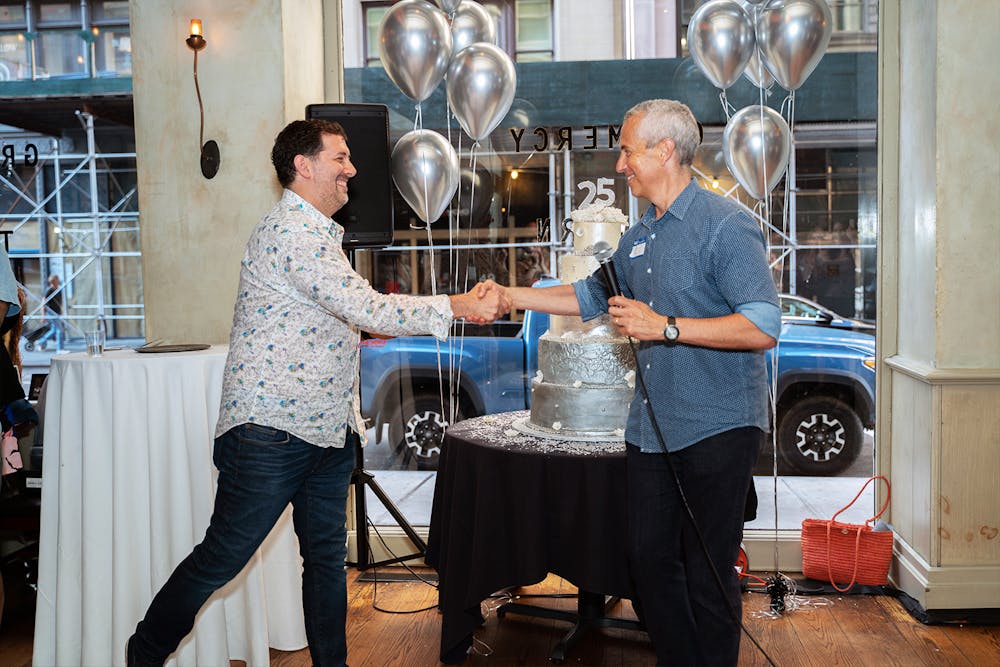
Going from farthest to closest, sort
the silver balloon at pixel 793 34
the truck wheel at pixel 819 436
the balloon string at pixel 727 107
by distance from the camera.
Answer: the truck wheel at pixel 819 436 < the balloon string at pixel 727 107 < the silver balloon at pixel 793 34

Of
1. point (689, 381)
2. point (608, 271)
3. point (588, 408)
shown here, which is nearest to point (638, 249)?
point (608, 271)

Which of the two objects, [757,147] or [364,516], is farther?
[364,516]

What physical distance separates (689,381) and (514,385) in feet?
6.48

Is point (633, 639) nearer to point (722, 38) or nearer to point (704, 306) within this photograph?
point (704, 306)

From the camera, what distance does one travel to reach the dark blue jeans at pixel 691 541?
215cm

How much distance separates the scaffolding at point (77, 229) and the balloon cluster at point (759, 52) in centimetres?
287

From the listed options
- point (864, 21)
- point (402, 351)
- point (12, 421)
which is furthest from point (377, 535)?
point (864, 21)

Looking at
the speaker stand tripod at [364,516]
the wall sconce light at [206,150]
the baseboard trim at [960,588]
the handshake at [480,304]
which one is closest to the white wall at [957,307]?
the baseboard trim at [960,588]

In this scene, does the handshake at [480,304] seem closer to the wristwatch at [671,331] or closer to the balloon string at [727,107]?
the wristwatch at [671,331]

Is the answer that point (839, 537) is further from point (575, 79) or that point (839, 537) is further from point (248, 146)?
point (248, 146)

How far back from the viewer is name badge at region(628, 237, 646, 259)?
2283 mm

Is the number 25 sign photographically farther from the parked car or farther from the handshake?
the handshake

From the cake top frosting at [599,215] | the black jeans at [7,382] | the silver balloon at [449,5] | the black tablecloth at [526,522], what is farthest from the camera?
the silver balloon at [449,5]

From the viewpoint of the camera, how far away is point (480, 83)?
11.0 ft
